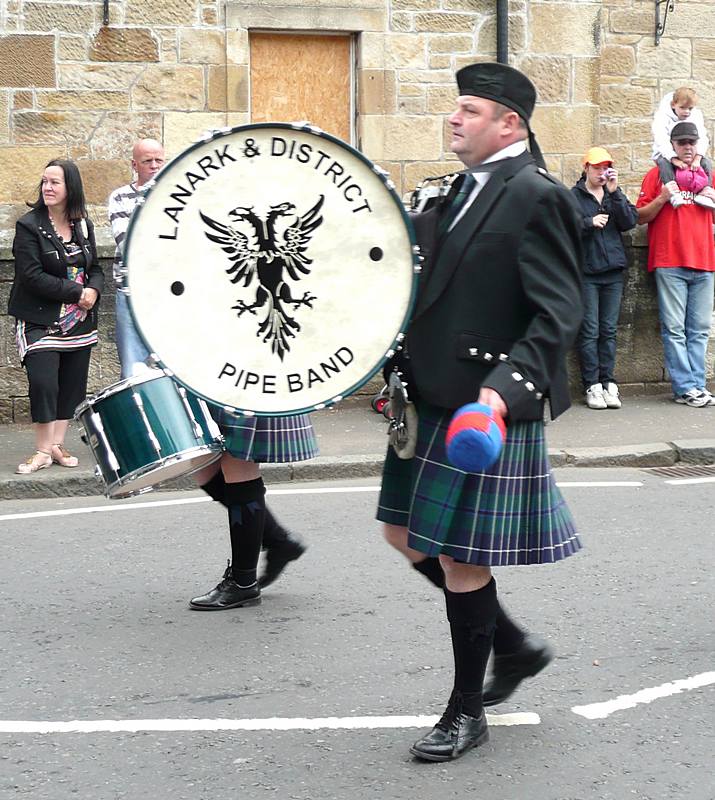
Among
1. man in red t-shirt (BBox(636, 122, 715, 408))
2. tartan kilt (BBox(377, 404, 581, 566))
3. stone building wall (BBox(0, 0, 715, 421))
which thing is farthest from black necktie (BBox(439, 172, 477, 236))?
man in red t-shirt (BBox(636, 122, 715, 408))

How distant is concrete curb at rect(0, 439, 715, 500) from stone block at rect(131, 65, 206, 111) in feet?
12.5

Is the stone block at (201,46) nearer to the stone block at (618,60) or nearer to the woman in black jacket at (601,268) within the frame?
the woman in black jacket at (601,268)

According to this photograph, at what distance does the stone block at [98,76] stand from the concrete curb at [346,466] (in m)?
3.80

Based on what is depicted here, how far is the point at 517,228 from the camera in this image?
385 cm

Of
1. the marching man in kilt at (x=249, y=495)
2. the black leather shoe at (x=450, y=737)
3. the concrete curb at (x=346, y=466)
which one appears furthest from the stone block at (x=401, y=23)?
the black leather shoe at (x=450, y=737)

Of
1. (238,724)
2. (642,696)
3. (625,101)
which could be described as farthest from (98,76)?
(642,696)

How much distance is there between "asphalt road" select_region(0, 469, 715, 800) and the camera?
13.1 feet

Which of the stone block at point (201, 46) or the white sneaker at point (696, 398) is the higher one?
the stone block at point (201, 46)

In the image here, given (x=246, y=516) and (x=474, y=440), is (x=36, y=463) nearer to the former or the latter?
(x=246, y=516)

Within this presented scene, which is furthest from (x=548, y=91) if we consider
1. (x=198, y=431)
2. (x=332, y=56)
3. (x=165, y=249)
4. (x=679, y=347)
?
(x=165, y=249)

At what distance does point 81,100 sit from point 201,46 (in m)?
1.00

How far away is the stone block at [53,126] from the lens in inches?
439

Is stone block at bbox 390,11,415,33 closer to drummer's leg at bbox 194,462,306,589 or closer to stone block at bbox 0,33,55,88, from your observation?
stone block at bbox 0,33,55,88

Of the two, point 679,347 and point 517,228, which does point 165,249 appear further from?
point 679,347
